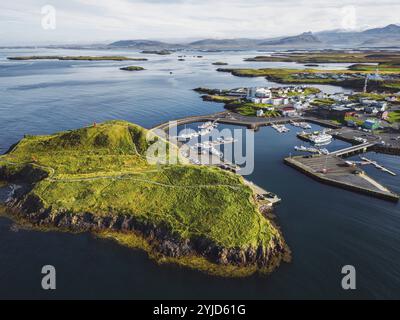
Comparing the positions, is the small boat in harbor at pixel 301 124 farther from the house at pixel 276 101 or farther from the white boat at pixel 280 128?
the house at pixel 276 101

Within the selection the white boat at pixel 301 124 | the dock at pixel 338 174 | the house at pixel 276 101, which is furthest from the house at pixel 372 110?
the dock at pixel 338 174

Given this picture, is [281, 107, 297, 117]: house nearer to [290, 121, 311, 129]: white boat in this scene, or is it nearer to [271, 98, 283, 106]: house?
[290, 121, 311, 129]: white boat

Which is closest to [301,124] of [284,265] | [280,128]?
[280,128]

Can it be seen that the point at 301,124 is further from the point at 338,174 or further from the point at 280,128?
the point at 338,174

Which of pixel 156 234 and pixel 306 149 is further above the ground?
pixel 306 149
